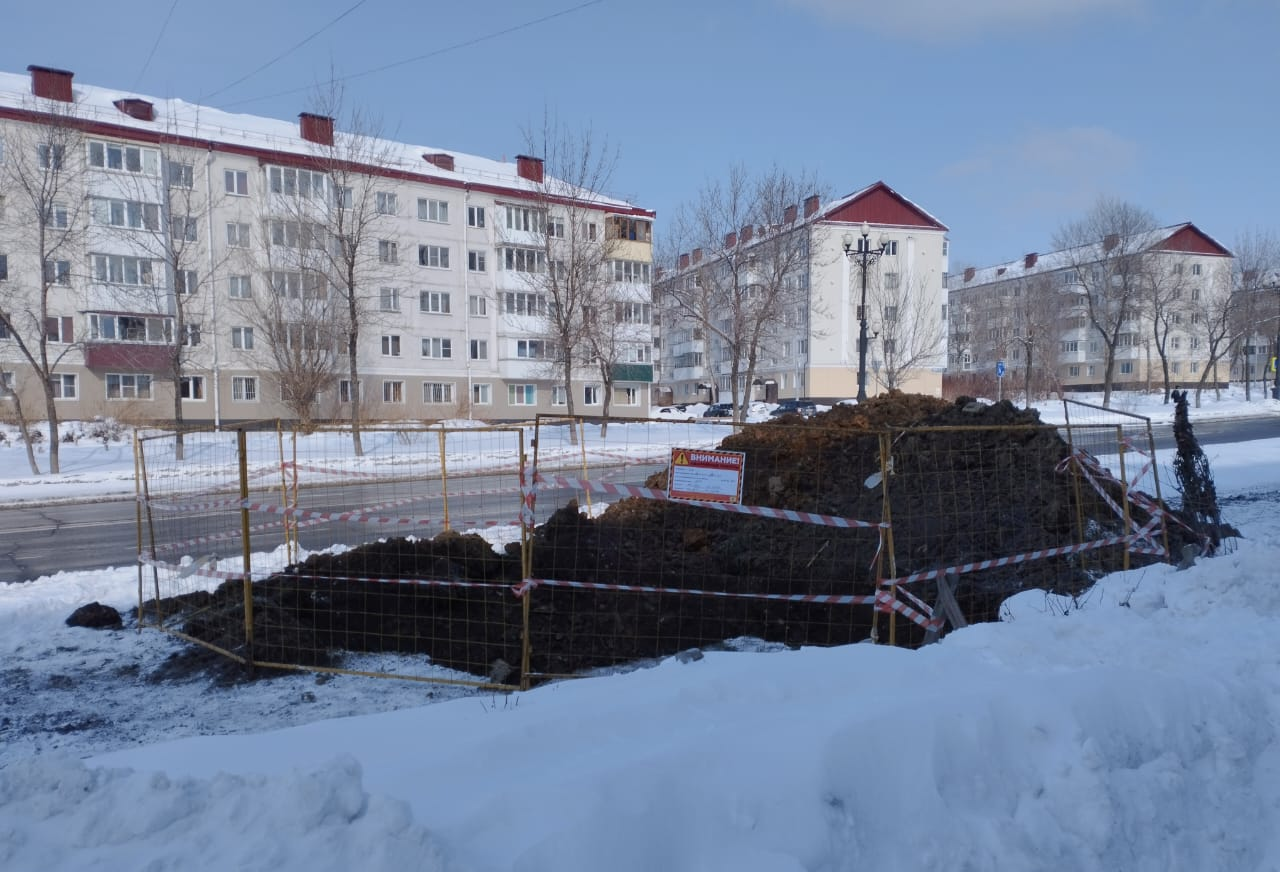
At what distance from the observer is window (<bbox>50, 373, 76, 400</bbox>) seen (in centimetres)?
3738

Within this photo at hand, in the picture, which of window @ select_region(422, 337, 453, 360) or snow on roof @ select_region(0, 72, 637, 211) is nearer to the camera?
snow on roof @ select_region(0, 72, 637, 211)

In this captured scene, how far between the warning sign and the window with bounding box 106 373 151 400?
1554 inches

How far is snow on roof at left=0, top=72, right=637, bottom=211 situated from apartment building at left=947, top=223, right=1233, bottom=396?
31358mm

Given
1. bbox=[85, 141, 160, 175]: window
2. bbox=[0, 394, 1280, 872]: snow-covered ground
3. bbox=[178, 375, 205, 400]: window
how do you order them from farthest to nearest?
1. bbox=[178, 375, 205, 400]: window
2. bbox=[85, 141, 160, 175]: window
3. bbox=[0, 394, 1280, 872]: snow-covered ground

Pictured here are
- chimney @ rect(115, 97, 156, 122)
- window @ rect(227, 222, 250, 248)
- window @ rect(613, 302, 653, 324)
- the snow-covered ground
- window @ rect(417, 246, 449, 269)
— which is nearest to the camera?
the snow-covered ground

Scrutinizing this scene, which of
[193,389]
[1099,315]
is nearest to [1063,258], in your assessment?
[1099,315]

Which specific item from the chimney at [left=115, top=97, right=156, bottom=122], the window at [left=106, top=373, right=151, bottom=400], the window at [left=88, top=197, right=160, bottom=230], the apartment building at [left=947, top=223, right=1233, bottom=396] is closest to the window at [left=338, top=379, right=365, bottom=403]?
the window at [left=106, top=373, right=151, bottom=400]

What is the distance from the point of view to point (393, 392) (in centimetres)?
4384

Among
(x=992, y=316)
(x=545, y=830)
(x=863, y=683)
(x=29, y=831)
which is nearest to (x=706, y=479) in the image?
(x=863, y=683)

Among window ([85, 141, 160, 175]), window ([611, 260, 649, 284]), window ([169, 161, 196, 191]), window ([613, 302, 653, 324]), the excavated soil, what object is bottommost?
the excavated soil

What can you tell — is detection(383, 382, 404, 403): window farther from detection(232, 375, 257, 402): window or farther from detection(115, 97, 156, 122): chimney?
detection(115, 97, 156, 122): chimney

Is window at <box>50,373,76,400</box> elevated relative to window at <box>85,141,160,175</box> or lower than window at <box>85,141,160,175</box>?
lower

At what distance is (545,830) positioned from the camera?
9.13 feet

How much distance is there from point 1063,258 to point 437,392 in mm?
58136
